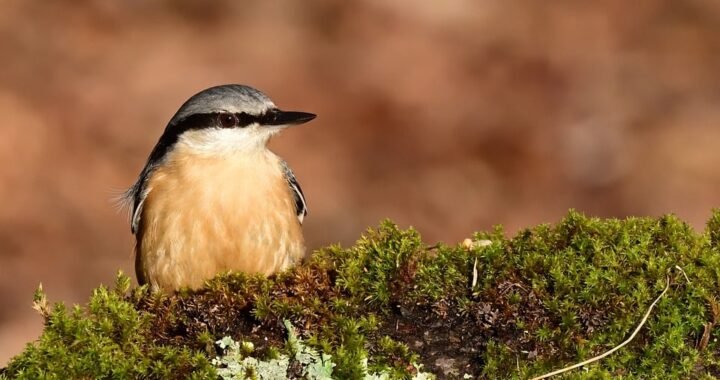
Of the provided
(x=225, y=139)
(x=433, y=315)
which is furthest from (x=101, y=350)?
(x=225, y=139)

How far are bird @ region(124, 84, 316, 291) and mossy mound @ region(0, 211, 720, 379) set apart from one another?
45.7 inches

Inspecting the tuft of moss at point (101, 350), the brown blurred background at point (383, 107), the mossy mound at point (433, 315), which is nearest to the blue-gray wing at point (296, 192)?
the mossy mound at point (433, 315)

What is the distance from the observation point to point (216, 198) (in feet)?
15.9

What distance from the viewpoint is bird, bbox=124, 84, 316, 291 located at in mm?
4797

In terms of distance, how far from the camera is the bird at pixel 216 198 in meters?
4.80

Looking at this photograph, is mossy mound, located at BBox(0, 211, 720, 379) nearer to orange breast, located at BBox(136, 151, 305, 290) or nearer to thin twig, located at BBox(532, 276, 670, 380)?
thin twig, located at BBox(532, 276, 670, 380)

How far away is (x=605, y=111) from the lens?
31.2 ft

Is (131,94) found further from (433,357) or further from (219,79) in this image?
(433,357)

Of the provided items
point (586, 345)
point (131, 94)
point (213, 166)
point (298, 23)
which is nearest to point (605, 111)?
point (298, 23)

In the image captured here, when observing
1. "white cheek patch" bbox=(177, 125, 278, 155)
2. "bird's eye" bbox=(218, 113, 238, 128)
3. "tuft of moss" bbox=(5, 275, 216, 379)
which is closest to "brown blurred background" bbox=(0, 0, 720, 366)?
"white cheek patch" bbox=(177, 125, 278, 155)

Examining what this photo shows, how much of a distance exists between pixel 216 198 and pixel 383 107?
15.9 feet

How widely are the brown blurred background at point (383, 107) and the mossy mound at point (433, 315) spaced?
14.4 ft

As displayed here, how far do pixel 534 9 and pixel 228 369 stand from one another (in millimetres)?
7597

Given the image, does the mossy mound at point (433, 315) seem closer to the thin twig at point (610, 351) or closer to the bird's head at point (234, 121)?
the thin twig at point (610, 351)
